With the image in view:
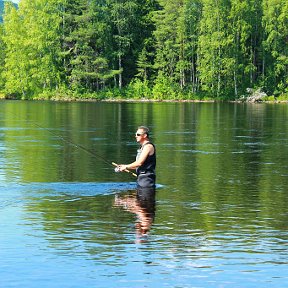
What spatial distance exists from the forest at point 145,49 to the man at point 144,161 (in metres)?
82.2

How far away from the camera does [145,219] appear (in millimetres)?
15977

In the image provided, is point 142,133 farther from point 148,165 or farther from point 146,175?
point 146,175

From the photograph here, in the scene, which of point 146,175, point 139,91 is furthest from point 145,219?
point 139,91

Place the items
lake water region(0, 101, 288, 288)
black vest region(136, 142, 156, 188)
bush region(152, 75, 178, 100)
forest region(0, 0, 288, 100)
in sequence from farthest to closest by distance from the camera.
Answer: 1. bush region(152, 75, 178, 100)
2. forest region(0, 0, 288, 100)
3. black vest region(136, 142, 156, 188)
4. lake water region(0, 101, 288, 288)

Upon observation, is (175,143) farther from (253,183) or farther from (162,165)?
(253,183)

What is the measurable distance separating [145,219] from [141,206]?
160cm

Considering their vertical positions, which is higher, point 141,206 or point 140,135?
point 140,135

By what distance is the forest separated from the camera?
102062 millimetres

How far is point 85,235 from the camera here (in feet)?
46.6

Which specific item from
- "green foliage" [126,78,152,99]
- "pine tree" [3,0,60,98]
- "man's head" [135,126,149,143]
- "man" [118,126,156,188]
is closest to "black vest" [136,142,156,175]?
"man" [118,126,156,188]

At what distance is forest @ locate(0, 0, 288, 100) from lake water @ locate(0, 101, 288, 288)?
71.3 meters

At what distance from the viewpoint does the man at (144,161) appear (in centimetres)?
1905

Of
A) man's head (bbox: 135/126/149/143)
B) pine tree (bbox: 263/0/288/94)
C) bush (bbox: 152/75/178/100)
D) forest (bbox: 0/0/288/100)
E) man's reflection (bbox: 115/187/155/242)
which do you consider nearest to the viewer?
man's reflection (bbox: 115/187/155/242)

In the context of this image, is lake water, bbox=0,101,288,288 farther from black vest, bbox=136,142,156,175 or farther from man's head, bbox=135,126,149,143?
man's head, bbox=135,126,149,143
